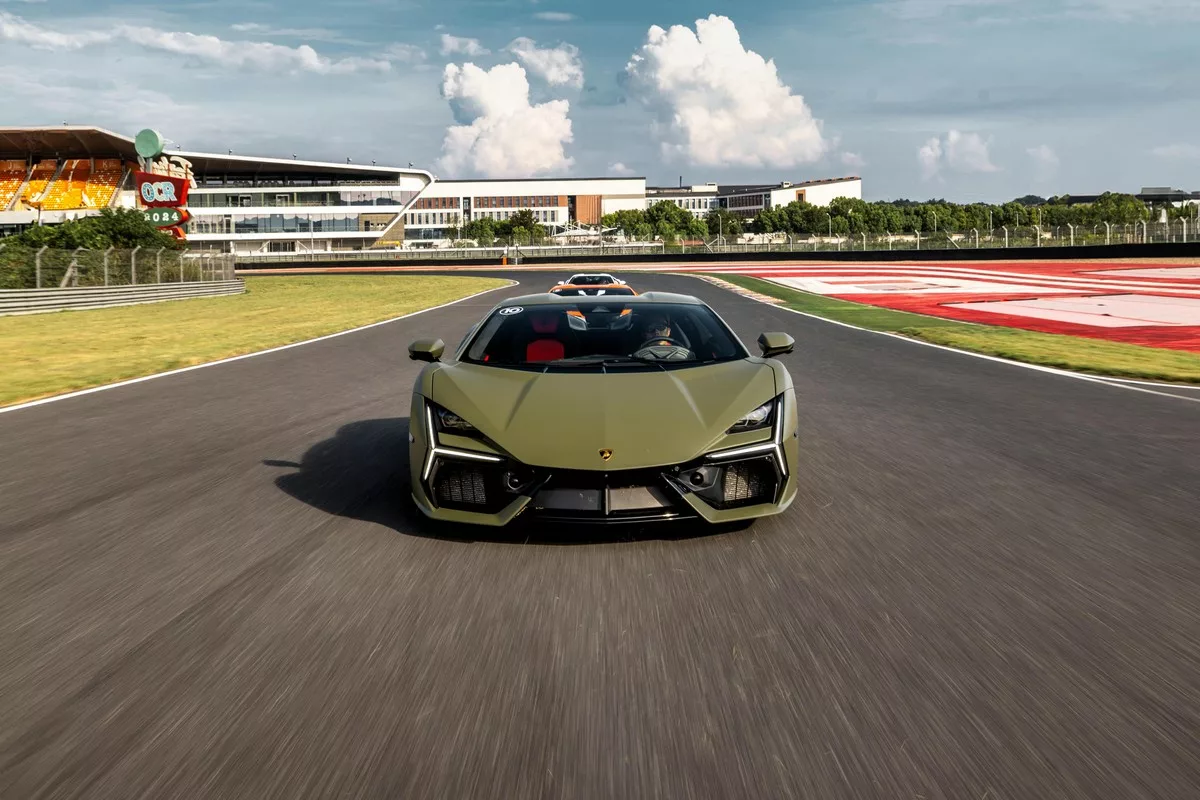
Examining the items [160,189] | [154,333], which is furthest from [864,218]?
[154,333]

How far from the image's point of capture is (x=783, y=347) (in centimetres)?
602

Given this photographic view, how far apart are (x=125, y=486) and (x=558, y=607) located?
12.4 ft

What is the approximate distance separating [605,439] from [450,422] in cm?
85

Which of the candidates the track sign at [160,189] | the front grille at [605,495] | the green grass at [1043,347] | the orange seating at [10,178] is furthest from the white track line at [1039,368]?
the orange seating at [10,178]

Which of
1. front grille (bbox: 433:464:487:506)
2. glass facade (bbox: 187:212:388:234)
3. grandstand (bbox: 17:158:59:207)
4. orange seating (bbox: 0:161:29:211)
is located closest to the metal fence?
glass facade (bbox: 187:212:388:234)

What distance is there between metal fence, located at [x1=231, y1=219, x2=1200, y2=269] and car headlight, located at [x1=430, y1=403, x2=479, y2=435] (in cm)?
5566

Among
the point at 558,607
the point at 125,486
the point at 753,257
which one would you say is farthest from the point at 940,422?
the point at 753,257

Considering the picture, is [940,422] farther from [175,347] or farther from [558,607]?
Answer: [175,347]

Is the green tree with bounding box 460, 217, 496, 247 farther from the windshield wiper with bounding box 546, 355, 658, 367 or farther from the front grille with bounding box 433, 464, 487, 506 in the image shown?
the front grille with bounding box 433, 464, 487, 506

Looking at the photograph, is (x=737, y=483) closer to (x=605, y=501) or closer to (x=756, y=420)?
(x=756, y=420)

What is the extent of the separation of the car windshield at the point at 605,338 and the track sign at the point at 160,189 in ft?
160

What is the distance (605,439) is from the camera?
15.5ft

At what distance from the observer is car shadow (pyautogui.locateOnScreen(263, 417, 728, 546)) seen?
504 cm

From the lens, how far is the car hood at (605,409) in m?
4.72
